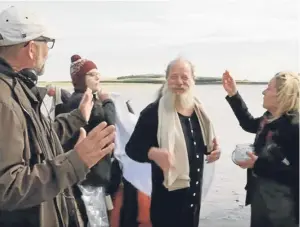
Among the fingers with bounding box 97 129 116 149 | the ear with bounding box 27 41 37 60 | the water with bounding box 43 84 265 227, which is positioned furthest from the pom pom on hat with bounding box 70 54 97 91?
the fingers with bounding box 97 129 116 149

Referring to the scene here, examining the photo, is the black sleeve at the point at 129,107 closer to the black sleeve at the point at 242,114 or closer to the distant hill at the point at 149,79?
the distant hill at the point at 149,79

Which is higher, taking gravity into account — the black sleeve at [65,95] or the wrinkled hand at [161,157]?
the black sleeve at [65,95]

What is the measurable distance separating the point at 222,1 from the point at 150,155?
2.30ft

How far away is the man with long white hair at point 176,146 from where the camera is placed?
2.15 metres

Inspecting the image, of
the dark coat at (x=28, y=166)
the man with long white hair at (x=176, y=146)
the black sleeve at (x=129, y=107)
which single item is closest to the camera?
the dark coat at (x=28, y=166)

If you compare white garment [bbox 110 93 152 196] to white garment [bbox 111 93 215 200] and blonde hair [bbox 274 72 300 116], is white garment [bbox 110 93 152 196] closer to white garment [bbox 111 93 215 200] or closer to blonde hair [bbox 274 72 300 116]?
white garment [bbox 111 93 215 200]

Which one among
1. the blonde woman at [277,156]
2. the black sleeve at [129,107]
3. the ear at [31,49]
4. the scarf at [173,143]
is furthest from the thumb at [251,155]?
the ear at [31,49]

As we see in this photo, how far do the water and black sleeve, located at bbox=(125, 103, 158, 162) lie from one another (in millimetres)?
50

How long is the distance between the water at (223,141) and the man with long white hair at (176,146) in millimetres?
40

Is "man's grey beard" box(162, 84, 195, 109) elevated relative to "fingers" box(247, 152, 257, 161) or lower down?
elevated

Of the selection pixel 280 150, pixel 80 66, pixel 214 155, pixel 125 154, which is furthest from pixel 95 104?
pixel 280 150

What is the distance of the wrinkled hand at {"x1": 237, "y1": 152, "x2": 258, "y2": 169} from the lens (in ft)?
6.87

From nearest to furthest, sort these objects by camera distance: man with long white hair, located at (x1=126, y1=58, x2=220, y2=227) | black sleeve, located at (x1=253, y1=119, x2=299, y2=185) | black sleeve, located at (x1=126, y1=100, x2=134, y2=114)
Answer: black sleeve, located at (x1=253, y1=119, x2=299, y2=185) < man with long white hair, located at (x1=126, y1=58, x2=220, y2=227) < black sleeve, located at (x1=126, y1=100, x2=134, y2=114)

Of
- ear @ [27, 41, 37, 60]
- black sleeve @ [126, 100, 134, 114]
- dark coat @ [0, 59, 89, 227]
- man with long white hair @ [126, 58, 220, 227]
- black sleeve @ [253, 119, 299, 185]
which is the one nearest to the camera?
dark coat @ [0, 59, 89, 227]
